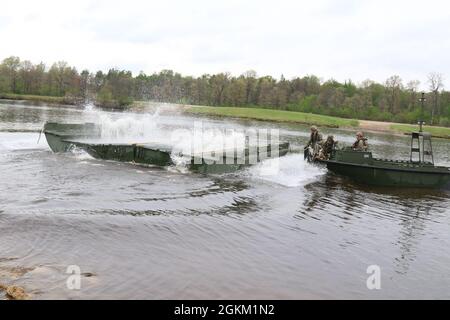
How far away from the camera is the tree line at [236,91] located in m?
107

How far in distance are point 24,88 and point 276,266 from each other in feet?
419

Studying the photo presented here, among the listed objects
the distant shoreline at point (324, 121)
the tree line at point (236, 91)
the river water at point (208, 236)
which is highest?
the tree line at point (236, 91)

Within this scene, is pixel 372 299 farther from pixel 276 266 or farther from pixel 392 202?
pixel 392 202

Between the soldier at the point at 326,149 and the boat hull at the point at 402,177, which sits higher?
the soldier at the point at 326,149

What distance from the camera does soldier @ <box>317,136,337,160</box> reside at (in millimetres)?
20844

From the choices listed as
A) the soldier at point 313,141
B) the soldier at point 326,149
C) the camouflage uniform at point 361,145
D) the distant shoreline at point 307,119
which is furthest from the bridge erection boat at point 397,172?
the distant shoreline at point 307,119

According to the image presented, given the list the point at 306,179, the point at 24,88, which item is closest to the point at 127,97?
the point at 24,88

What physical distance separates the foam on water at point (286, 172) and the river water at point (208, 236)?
77cm

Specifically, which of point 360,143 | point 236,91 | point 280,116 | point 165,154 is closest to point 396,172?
point 360,143

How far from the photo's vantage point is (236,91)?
122125mm

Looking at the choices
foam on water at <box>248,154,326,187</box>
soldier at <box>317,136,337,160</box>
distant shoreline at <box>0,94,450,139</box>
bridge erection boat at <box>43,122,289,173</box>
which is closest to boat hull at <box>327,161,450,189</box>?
soldier at <box>317,136,337,160</box>

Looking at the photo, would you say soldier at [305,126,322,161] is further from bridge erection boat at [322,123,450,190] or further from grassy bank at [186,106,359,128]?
grassy bank at [186,106,359,128]

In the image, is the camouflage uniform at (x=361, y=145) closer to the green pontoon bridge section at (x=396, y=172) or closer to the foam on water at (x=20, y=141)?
the green pontoon bridge section at (x=396, y=172)

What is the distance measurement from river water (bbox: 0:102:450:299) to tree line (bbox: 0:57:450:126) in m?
86.8
